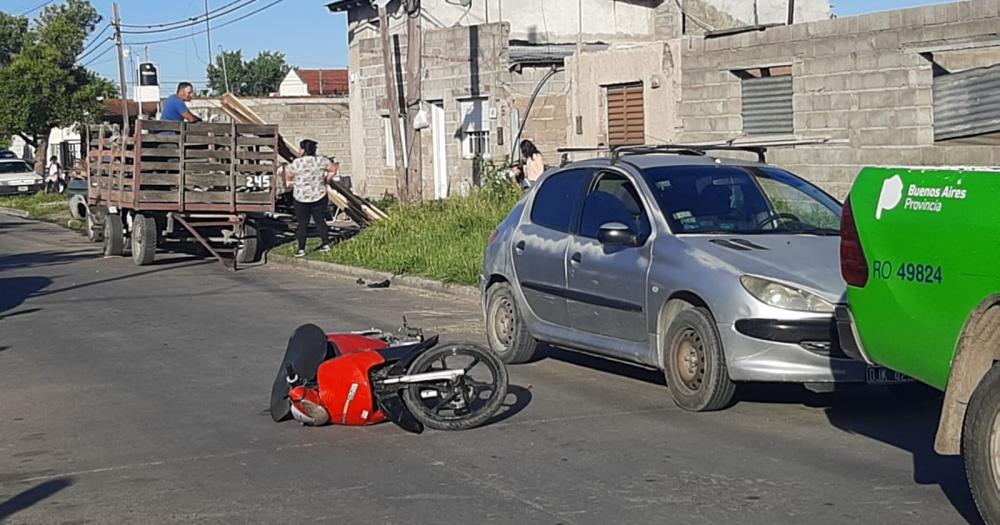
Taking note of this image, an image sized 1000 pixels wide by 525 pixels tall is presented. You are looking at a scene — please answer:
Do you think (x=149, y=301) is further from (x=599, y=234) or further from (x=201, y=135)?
(x=599, y=234)

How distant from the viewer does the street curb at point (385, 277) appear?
53.3 feet

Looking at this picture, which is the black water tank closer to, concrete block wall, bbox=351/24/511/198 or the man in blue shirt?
concrete block wall, bbox=351/24/511/198

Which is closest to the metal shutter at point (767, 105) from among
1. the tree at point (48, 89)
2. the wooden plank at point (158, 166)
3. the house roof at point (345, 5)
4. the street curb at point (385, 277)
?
the street curb at point (385, 277)

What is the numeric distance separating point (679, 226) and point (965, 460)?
3695mm

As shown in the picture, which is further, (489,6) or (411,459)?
(489,6)

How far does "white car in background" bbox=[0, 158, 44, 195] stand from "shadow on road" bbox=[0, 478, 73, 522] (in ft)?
149

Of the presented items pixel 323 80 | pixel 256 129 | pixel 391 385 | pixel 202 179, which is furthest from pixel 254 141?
pixel 323 80

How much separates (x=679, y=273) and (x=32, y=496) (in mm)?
4128

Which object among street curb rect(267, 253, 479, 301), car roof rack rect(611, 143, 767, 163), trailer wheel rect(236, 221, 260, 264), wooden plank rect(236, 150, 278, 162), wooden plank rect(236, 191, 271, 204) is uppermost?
car roof rack rect(611, 143, 767, 163)

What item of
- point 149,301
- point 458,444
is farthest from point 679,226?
point 149,301

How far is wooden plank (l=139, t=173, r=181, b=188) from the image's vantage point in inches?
790

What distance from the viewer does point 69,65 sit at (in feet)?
174

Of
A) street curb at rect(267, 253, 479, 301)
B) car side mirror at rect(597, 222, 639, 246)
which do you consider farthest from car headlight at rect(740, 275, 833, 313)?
street curb at rect(267, 253, 479, 301)

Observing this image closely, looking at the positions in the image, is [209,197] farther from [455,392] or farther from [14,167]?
[14,167]
